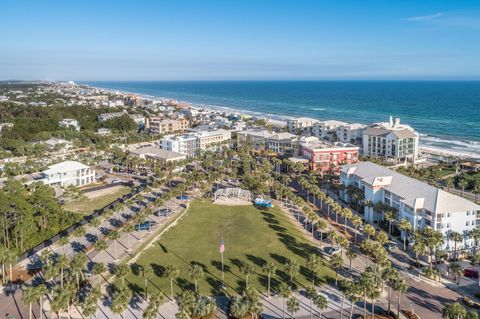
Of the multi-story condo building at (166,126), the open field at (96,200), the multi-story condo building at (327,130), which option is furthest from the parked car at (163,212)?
the multi-story condo building at (166,126)

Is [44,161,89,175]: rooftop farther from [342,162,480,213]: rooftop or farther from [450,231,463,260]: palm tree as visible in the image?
[450,231,463,260]: palm tree

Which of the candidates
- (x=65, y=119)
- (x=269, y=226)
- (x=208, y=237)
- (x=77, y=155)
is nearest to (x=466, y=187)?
(x=269, y=226)

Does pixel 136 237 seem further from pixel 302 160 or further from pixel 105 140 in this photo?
pixel 105 140

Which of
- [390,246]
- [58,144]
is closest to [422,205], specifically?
[390,246]

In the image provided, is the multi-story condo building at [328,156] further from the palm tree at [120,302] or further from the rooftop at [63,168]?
the palm tree at [120,302]

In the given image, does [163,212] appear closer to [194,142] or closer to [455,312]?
[455,312]

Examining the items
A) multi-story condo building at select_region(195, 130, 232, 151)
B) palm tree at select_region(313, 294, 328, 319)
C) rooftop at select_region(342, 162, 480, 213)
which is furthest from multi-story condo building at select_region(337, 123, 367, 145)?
palm tree at select_region(313, 294, 328, 319)
